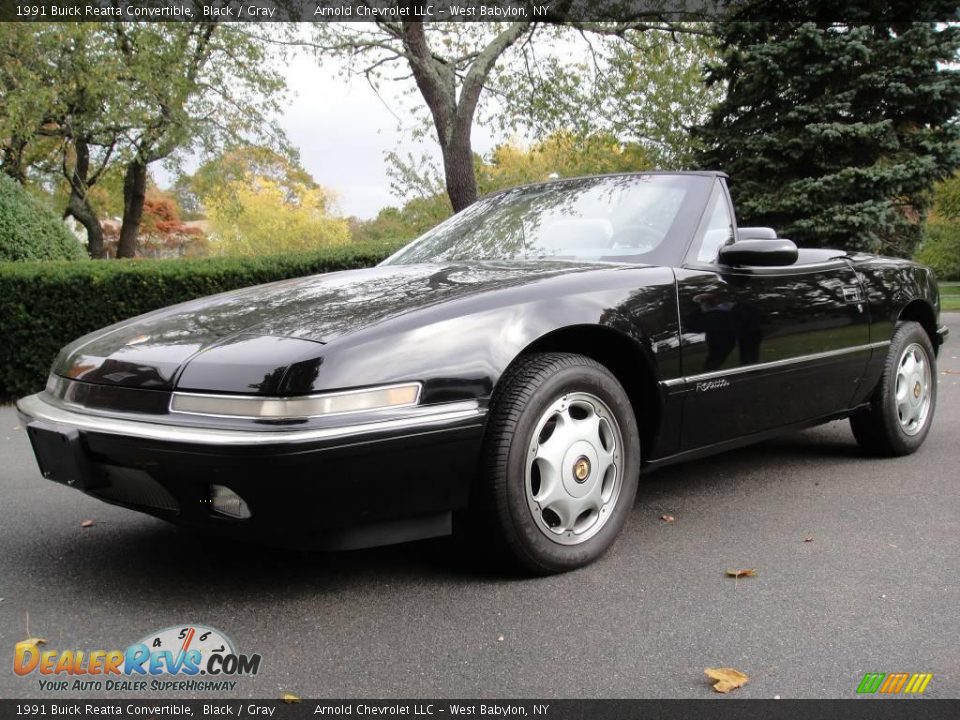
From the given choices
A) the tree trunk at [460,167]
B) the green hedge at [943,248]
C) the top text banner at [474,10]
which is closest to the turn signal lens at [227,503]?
the tree trunk at [460,167]

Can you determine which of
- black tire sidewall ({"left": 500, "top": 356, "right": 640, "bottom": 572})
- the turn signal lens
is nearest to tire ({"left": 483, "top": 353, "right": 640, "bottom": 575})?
black tire sidewall ({"left": 500, "top": 356, "right": 640, "bottom": 572})

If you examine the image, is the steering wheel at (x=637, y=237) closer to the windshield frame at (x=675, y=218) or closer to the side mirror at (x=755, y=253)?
the windshield frame at (x=675, y=218)

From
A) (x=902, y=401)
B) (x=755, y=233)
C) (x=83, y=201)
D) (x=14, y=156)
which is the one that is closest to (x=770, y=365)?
(x=755, y=233)

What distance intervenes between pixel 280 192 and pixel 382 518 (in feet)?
137

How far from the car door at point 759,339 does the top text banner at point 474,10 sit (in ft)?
34.2

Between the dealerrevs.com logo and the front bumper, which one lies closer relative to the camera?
the dealerrevs.com logo

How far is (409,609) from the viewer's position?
8.30ft

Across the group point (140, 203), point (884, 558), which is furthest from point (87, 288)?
point (140, 203)

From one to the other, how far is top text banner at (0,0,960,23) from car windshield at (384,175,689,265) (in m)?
10.4

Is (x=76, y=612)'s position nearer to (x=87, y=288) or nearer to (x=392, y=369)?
(x=392, y=369)

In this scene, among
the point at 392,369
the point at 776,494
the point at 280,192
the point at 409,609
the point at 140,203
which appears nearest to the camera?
the point at 392,369

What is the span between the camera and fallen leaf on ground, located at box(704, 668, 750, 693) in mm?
2035

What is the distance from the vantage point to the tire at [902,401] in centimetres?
430

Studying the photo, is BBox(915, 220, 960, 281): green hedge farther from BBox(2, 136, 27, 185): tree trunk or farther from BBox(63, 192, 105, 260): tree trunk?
BBox(2, 136, 27, 185): tree trunk
